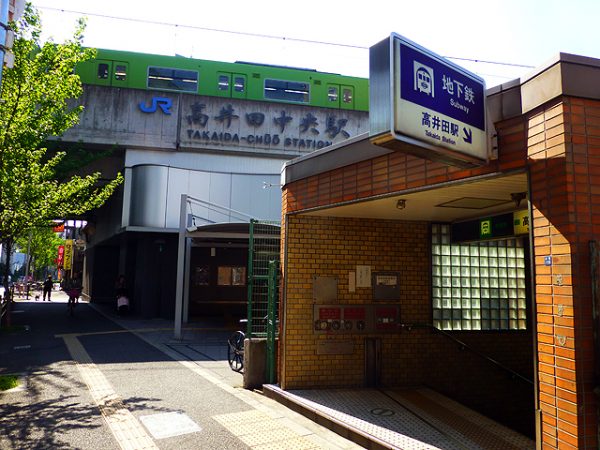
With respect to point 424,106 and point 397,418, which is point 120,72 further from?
point 424,106

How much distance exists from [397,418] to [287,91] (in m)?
21.1

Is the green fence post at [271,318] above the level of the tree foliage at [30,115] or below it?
below

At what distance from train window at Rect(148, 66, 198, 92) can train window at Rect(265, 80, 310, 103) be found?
3.86 meters

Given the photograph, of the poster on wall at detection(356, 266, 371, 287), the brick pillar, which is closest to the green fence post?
the poster on wall at detection(356, 266, 371, 287)

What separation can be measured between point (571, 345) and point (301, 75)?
23.3m

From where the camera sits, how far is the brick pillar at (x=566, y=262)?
357cm

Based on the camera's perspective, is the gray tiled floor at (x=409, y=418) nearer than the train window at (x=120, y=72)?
Yes

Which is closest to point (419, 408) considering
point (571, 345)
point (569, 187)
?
point (571, 345)

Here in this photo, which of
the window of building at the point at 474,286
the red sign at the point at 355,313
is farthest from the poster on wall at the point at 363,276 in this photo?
the window of building at the point at 474,286

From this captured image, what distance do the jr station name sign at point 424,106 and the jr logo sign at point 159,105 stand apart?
65.8 ft

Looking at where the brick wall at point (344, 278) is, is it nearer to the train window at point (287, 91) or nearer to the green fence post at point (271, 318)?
the green fence post at point (271, 318)

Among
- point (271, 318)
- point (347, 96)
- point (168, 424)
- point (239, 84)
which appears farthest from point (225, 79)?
point (168, 424)

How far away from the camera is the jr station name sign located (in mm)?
3549

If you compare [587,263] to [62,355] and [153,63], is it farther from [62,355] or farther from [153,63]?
[153,63]
